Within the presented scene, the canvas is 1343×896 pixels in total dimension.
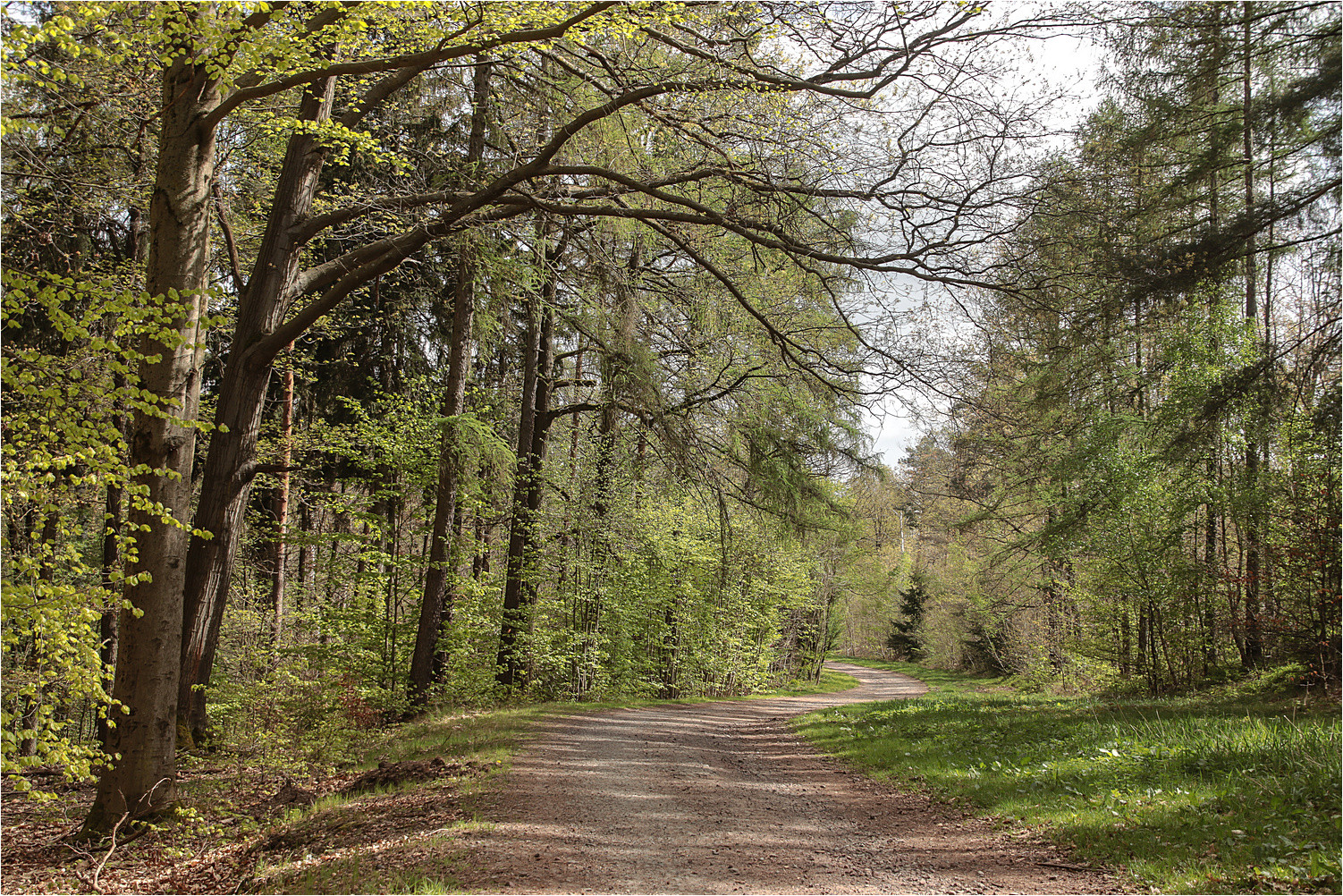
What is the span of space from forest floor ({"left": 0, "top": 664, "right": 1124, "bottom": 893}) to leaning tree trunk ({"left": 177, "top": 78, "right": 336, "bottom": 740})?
1.79 meters

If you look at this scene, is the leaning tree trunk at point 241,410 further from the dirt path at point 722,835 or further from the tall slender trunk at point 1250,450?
the tall slender trunk at point 1250,450

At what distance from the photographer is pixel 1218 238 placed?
7.50 metres

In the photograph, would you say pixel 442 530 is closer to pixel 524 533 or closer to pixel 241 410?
pixel 524 533

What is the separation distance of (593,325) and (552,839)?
6.34 m

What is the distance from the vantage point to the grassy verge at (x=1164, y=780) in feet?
13.1

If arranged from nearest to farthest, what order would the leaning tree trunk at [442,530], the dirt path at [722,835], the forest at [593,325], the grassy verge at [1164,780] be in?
1. the grassy verge at [1164,780]
2. the dirt path at [722,835]
3. the forest at [593,325]
4. the leaning tree trunk at [442,530]

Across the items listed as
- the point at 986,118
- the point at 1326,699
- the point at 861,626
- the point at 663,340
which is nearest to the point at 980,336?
the point at 986,118

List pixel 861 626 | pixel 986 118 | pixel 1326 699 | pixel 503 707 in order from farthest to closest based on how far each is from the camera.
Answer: pixel 861 626
pixel 503 707
pixel 1326 699
pixel 986 118

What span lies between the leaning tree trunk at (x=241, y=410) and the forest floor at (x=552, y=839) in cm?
179

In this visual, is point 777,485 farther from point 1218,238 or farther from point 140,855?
point 140,855

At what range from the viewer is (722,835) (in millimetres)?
5477

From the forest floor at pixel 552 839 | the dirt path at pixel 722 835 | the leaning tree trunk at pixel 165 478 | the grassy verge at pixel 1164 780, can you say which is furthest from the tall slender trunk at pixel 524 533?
the leaning tree trunk at pixel 165 478

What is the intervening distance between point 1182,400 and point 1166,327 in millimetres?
1299

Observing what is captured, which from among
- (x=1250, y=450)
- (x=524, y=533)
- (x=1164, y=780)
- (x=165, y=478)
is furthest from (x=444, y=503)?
(x=1250, y=450)
